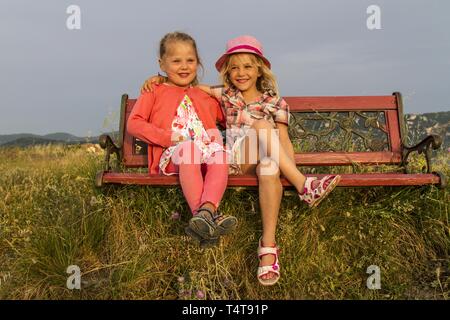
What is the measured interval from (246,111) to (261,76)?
0.34m

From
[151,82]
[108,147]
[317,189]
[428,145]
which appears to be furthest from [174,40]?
[428,145]

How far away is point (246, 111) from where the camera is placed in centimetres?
372

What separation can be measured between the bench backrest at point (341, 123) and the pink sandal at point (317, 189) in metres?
1.06

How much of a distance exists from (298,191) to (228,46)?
1.33 meters

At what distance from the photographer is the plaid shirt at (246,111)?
3.70 m

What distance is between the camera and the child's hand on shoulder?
373 cm

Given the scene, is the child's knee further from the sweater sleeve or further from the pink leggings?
the sweater sleeve

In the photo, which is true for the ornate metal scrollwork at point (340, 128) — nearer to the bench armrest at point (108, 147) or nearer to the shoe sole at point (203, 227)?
the bench armrest at point (108, 147)

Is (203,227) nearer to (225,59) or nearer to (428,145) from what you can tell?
(225,59)

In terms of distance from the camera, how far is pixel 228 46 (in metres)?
3.73

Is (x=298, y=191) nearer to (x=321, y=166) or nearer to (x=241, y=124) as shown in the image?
(x=241, y=124)

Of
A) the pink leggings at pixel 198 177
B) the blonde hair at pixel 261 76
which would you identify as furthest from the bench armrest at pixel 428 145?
the pink leggings at pixel 198 177
